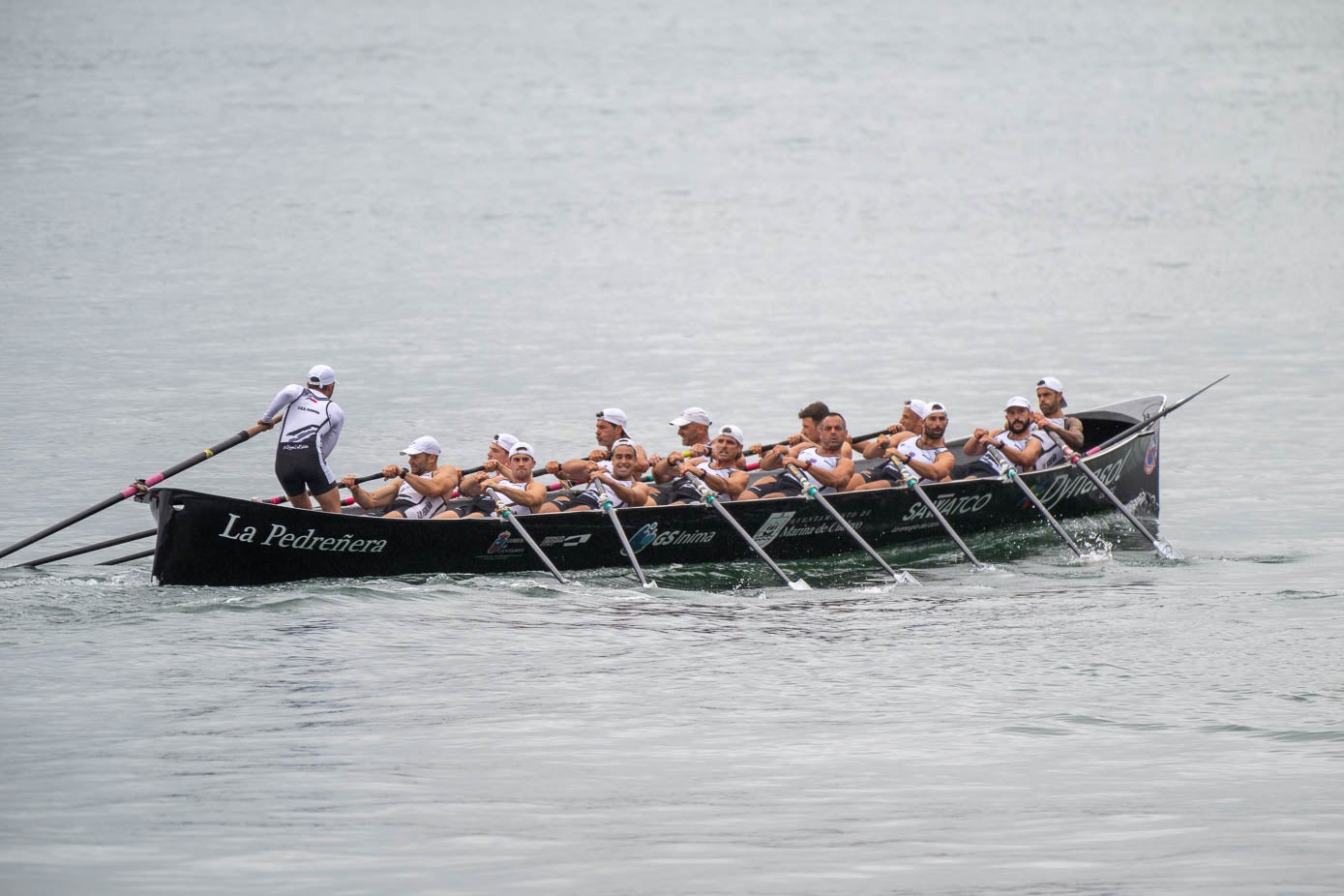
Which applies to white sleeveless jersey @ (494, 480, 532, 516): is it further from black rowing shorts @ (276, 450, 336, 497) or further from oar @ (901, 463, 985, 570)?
oar @ (901, 463, 985, 570)

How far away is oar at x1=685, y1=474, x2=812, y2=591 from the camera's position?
20.1m

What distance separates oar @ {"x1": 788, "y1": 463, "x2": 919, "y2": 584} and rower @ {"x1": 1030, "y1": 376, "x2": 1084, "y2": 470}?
3053 mm

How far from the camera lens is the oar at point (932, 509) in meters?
21.2

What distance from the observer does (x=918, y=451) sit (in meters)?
22.3

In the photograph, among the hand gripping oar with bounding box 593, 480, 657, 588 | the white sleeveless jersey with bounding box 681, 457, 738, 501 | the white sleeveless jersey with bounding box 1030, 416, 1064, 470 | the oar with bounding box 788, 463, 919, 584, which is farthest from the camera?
the white sleeveless jersey with bounding box 1030, 416, 1064, 470

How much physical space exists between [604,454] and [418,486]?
2403 millimetres

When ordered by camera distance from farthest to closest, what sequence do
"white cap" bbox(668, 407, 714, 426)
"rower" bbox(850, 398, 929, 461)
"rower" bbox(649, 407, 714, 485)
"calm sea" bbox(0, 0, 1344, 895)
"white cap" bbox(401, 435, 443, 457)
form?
"rower" bbox(850, 398, 929, 461) < "white cap" bbox(668, 407, 714, 426) < "rower" bbox(649, 407, 714, 485) < "white cap" bbox(401, 435, 443, 457) < "calm sea" bbox(0, 0, 1344, 895)

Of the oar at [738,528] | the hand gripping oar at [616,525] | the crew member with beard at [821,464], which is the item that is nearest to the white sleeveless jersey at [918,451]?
the crew member with beard at [821,464]

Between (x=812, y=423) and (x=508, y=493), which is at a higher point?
(x=812, y=423)

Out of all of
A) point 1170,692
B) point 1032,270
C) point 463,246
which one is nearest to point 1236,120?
point 1032,270

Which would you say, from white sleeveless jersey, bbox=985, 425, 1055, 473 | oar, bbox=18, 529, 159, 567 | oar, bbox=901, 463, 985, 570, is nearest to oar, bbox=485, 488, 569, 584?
oar, bbox=18, 529, 159, 567

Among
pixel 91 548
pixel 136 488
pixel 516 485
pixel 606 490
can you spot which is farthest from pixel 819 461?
pixel 91 548

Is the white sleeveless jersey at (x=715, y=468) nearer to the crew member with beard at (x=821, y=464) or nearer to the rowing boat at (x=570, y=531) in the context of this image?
the crew member with beard at (x=821, y=464)

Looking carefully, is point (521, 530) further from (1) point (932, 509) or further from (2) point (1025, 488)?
(2) point (1025, 488)
